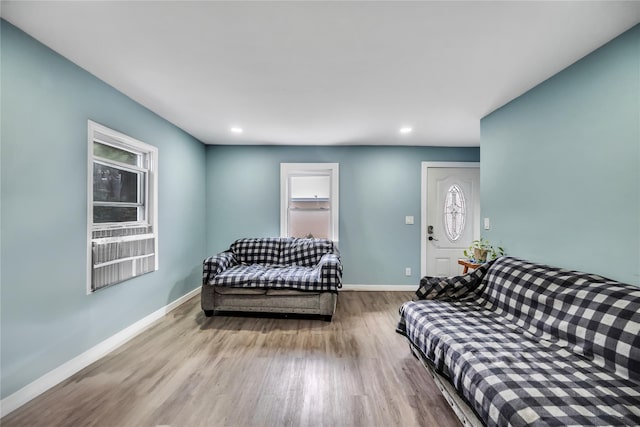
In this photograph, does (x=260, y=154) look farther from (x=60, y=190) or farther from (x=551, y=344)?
(x=551, y=344)

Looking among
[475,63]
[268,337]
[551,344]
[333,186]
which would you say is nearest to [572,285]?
[551,344]

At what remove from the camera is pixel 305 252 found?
374 centimetres

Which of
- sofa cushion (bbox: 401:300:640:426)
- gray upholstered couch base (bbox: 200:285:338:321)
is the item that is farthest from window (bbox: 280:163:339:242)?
sofa cushion (bbox: 401:300:640:426)

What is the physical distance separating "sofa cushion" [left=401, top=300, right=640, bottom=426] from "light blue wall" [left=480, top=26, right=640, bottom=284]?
0.71 metres

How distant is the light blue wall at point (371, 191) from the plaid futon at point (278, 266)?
2.31 feet

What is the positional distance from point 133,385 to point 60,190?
151cm

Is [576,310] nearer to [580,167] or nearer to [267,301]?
[580,167]

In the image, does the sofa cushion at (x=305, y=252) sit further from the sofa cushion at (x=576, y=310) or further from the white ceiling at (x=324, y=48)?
the sofa cushion at (x=576, y=310)

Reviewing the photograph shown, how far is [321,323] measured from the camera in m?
3.02

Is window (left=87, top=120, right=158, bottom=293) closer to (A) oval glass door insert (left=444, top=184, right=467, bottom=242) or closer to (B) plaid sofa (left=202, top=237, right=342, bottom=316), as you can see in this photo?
(B) plaid sofa (left=202, top=237, right=342, bottom=316)

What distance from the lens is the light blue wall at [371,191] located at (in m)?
4.29

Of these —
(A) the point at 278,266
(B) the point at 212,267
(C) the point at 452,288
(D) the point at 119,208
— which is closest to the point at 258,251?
(A) the point at 278,266

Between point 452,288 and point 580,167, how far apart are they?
131 cm

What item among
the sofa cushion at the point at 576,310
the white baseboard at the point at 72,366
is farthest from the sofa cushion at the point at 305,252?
the sofa cushion at the point at 576,310
